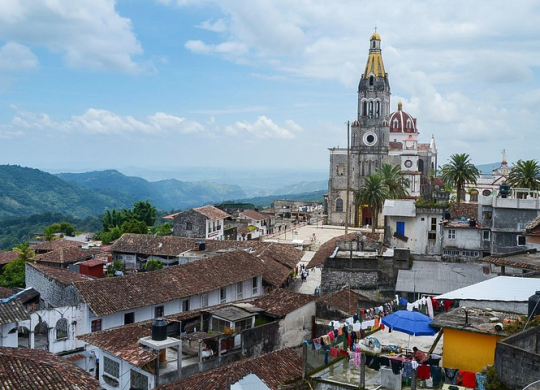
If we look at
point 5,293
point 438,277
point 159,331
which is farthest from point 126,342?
point 438,277

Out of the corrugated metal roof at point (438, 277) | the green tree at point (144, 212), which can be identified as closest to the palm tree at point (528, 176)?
the corrugated metal roof at point (438, 277)

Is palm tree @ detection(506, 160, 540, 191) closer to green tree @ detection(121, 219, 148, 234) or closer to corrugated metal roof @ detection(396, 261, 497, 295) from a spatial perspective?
corrugated metal roof @ detection(396, 261, 497, 295)

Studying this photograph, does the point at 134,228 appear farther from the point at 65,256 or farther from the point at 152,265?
the point at 152,265

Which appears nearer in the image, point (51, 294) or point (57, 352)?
point (57, 352)

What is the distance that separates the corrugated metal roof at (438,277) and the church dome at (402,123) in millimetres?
66237

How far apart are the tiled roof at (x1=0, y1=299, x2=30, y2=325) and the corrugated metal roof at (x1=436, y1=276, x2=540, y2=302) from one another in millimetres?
17010

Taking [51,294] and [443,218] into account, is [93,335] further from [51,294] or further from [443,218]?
[443,218]

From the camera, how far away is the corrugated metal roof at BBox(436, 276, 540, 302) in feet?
60.5

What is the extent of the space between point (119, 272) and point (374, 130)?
5522 cm

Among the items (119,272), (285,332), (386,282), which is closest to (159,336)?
(285,332)

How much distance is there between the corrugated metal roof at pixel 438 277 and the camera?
29.8 m

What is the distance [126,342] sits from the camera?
2330cm

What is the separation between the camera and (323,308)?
28781 mm

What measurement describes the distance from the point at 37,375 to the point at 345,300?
673 inches
